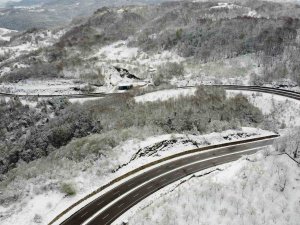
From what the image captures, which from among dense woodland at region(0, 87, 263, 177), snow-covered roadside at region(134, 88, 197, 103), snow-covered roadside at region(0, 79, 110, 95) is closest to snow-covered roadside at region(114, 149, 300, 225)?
dense woodland at region(0, 87, 263, 177)

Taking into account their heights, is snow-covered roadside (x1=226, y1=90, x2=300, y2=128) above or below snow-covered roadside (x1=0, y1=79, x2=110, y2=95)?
above

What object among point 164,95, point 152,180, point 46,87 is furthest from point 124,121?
point 46,87

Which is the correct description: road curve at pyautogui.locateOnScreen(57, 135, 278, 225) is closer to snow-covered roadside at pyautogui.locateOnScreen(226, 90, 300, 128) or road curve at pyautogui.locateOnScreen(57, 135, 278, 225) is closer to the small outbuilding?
snow-covered roadside at pyautogui.locateOnScreen(226, 90, 300, 128)

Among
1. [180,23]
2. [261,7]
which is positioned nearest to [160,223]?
[180,23]

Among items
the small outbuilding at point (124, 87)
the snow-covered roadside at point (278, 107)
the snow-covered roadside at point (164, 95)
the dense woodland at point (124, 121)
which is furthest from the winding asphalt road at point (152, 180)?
the small outbuilding at point (124, 87)

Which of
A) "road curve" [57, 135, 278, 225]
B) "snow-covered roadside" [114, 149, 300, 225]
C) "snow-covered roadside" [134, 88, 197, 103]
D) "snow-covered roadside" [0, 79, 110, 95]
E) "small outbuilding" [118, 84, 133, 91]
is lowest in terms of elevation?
"snow-covered roadside" [0, 79, 110, 95]

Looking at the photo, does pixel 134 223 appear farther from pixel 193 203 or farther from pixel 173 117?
pixel 173 117

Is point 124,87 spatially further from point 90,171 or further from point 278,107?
point 90,171

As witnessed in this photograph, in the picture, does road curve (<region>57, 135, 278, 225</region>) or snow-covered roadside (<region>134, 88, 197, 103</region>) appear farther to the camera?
snow-covered roadside (<region>134, 88, 197, 103</region>)
